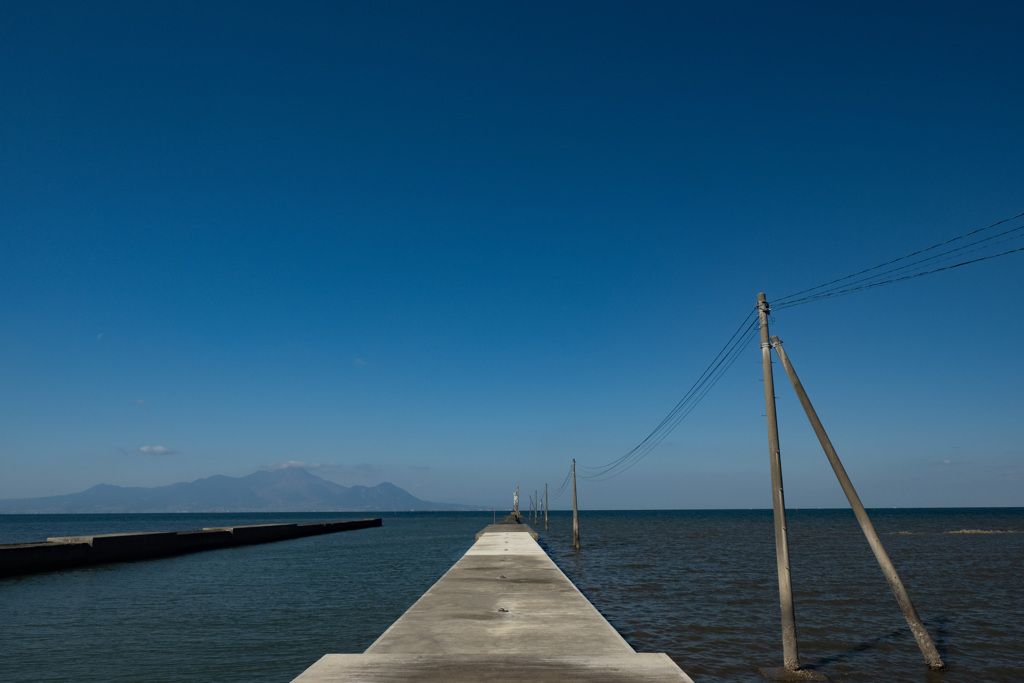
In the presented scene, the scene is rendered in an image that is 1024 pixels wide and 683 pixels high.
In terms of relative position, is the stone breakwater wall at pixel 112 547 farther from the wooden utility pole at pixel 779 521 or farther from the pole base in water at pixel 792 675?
the wooden utility pole at pixel 779 521

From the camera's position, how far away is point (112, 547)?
39.6 metres

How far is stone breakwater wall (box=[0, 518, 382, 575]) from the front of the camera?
105ft

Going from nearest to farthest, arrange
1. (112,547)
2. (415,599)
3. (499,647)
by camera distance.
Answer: (499,647) → (415,599) → (112,547)

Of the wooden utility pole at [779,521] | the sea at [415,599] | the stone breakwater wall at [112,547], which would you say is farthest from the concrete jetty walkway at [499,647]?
the stone breakwater wall at [112,547]

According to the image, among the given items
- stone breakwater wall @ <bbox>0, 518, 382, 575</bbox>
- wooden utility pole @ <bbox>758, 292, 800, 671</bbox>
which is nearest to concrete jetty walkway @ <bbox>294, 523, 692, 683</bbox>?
wooden utility pole @ <bbox>758, 292, 800, 671</bbox>

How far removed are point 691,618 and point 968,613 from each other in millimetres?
9598

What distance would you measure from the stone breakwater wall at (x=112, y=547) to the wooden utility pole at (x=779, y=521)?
1375 inches

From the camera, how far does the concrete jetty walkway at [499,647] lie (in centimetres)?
875

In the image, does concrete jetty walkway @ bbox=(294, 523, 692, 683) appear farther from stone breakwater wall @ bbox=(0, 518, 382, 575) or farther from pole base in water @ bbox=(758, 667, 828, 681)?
stone breakwater wall @ bbox=(0, 518, 382, 575)

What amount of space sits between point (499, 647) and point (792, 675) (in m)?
5.94

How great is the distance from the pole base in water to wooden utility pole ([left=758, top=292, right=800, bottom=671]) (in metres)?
0.08

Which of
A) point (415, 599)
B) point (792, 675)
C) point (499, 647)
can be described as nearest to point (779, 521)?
point (792, 675)

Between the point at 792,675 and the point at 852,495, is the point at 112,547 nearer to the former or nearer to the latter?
the point at 792,675

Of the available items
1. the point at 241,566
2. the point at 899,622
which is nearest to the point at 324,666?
the point at 899,622
